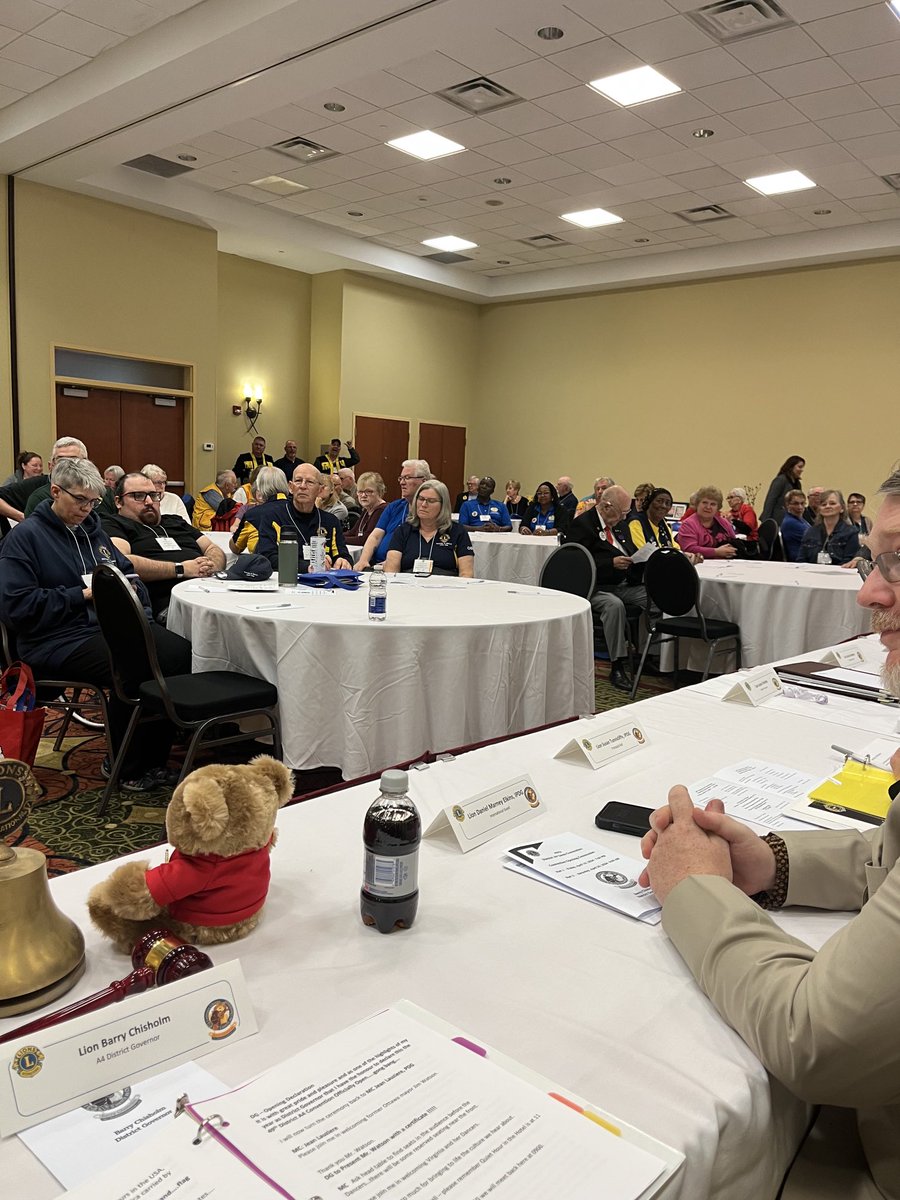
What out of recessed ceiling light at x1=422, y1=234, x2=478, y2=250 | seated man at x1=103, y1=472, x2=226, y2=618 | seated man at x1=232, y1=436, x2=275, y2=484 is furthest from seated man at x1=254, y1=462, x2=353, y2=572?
recessed ceiling light at x1=422, y1=234, x2=478, y2=250

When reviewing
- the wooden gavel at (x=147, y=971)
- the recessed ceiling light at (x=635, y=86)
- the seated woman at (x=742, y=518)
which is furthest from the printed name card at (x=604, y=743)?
the seated woman at (x=742, y=518)

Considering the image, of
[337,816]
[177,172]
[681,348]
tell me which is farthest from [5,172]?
[337,816]

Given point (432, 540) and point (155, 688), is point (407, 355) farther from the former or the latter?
point (155, 688)

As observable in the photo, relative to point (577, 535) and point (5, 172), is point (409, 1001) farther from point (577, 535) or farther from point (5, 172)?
point (5, 172)

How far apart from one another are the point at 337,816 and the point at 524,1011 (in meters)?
0.55

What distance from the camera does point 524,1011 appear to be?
957 millimetres

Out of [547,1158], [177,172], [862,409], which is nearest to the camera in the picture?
[547,1158]

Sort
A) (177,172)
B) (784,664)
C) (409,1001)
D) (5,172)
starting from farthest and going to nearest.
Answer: (177,172) < (5,172) < (784,664) < (409,1001)

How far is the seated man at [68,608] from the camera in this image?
351cm

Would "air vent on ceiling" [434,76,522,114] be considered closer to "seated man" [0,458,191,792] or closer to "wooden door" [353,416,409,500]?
"seated man" [0,458,191,792]

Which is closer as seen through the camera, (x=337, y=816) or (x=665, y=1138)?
(x=665, y=1138)

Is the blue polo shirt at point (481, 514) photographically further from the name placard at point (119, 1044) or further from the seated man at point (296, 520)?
the name placard at point (119, 1044)

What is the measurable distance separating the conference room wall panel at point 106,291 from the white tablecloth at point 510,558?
5.21 m

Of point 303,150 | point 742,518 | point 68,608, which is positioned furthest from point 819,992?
point 742,518
